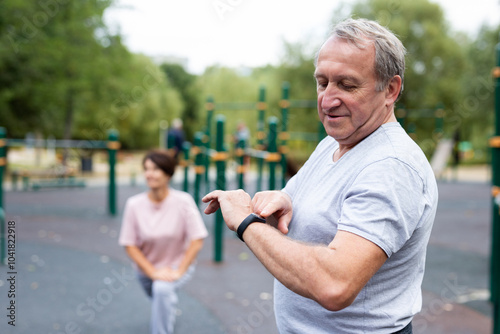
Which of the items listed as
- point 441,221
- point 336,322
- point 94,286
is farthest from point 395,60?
point 441,221

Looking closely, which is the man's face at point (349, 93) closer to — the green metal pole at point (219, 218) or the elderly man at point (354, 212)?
the elderly man at point (354, 212)

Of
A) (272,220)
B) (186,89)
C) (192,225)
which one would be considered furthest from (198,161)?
(186,89)

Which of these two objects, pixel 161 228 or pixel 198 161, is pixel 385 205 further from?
pixel 198 161

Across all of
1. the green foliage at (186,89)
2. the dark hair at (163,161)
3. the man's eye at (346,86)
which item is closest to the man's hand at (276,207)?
the man's eye at (346,86)

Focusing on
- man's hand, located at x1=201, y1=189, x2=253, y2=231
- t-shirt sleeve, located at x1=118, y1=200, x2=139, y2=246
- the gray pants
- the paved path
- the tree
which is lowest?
Result: the paved path

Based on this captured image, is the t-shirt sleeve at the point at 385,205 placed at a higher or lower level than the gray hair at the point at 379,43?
lower

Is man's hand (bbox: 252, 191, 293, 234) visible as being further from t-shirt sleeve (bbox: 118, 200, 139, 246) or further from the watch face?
t-shirt sleeve (bbox: 118, 200, 139, 246)

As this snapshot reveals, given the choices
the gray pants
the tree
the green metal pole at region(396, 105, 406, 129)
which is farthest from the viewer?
the tree

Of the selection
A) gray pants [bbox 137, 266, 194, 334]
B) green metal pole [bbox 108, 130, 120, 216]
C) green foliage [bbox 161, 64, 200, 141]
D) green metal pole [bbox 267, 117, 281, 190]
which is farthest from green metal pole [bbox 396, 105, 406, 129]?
green foliage [bbox 161, 64, 200, 141]

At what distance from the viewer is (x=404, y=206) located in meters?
1.30

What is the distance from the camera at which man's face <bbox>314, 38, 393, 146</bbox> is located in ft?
4.59

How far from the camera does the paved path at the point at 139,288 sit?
4328mm

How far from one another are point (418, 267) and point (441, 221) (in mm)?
9444

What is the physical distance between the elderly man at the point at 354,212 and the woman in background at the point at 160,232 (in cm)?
228
